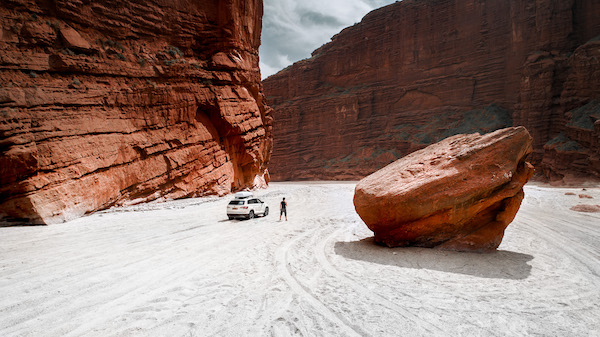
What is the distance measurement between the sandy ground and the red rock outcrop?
13.4 ft

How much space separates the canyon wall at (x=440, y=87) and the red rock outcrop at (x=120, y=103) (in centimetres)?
3641

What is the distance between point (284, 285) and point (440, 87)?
60629 mm

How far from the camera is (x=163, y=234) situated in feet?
39.1

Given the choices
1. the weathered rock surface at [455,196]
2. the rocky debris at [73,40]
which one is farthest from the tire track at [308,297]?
the rocky debris at [73,40]

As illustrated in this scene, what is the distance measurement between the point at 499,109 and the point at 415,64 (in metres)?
18.1

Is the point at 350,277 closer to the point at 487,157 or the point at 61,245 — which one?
the point at 487,157

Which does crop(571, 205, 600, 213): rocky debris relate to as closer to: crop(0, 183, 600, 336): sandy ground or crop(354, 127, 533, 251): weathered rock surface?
crop(0, 183, 600, 336): sandy ground

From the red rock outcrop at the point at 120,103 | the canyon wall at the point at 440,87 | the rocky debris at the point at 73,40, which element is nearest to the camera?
the red rock outcrop at the point at 120,103

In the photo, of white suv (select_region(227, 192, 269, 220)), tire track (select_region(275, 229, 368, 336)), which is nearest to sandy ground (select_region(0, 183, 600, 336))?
tire track (select_region(275, 229, 368, 336))

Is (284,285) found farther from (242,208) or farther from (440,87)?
(440,87)

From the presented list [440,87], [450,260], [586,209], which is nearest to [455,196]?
[450,260]

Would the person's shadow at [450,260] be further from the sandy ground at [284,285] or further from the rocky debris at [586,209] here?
the rocky debris at [586,209]

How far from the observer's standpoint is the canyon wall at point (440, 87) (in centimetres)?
3722

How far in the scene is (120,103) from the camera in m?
19.5
